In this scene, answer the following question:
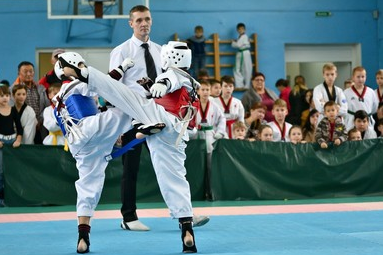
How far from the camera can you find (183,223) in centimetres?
508

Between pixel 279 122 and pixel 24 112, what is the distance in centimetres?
352

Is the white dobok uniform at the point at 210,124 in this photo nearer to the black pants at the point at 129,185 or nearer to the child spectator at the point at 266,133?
the child spectator at the point at 266,133

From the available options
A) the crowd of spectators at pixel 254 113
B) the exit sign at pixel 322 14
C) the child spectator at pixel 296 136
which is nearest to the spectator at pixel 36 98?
the crowd of spectators at pixel 254 113

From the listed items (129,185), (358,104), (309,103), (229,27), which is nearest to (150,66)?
(129,185)

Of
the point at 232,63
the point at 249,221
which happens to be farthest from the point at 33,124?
the point at 232,63

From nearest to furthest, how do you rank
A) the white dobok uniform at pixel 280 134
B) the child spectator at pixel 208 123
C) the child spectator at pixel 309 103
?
the child spectator at pixel 208 123, the white dobok uniform at pixel 280 134, the child spectator at pixel 309 103

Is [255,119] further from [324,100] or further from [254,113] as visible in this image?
[324,100]

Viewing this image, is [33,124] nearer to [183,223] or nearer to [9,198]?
[9,198]

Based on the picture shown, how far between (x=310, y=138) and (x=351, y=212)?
3.33 m

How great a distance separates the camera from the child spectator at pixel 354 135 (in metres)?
10.3

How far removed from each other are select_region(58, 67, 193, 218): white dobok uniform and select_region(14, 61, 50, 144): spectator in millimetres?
4676

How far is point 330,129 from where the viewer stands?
10.0m

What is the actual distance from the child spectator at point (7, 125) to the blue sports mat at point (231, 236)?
2302 mm

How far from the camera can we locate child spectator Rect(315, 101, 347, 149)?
995 cm
